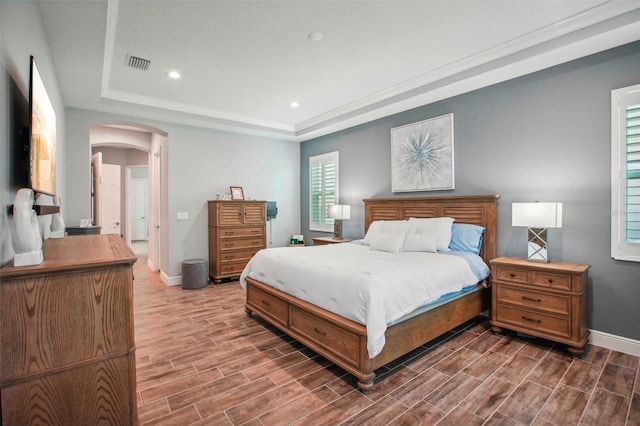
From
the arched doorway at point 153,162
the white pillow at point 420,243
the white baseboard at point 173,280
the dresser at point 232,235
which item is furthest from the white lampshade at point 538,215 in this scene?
the arched doorway at point 153,162

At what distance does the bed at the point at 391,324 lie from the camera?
2.33 m

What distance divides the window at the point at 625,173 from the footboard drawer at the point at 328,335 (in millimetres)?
2600

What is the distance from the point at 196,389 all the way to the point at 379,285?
61.1 inches

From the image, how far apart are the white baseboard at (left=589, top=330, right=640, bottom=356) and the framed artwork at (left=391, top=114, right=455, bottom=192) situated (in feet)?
6.92

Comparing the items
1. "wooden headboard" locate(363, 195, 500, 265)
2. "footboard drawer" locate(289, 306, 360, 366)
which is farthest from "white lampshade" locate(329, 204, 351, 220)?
"footboard drawer" locate(289, 306, 360, 366)

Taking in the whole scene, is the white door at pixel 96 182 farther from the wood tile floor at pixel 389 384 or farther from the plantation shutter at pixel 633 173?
the plantation shutter at pixel 633 173

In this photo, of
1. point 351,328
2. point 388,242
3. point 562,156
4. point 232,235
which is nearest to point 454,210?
point 388,242

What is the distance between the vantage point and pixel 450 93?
3.97 m

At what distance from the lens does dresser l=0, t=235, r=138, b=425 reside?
3.96 feet

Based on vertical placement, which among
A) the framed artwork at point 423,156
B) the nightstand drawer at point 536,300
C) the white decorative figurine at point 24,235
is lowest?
the nightstand drawer at point 536,300

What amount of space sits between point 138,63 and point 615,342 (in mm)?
5574

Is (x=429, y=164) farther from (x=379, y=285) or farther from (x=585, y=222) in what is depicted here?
(x=379, y=285)

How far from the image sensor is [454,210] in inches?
157

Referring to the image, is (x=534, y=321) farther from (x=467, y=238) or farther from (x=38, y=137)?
(x=38, y=137)
